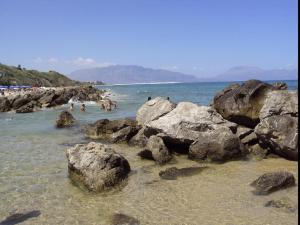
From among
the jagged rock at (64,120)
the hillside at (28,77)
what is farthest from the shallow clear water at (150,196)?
the hillside at (28,77)

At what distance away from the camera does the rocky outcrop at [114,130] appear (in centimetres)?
2147

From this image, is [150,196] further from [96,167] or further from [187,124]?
[187,124]

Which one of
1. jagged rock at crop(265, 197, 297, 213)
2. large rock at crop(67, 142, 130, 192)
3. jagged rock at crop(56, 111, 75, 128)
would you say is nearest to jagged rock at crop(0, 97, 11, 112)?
jagged rock at crop(56, 111, 75, 128)

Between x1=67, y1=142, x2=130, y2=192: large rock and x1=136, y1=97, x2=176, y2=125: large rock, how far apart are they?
7.21 metres

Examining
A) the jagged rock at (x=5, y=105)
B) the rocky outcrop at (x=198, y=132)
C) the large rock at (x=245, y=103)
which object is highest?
the large rock at (x=245, y=103)

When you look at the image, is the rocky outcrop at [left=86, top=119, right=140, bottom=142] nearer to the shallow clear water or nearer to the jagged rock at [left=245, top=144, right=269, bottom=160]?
the shallow clear water

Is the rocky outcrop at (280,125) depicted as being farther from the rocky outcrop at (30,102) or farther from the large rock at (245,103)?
the rocky outcrop at (30,102)

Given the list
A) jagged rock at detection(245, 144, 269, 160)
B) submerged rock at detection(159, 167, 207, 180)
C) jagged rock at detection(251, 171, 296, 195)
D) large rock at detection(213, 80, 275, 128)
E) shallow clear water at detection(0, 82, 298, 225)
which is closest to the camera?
shallow clear water at detection(0, 82, 298, 225)

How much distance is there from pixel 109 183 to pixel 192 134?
537 centimetres

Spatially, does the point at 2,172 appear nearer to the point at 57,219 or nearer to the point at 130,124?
the point at 57,219

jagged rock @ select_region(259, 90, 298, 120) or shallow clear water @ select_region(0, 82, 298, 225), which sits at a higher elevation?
jagged rock @ select_region(259, 90, 298, 120)

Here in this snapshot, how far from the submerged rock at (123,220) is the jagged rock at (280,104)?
9.08 meters

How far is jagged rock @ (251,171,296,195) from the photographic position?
37.9 ft

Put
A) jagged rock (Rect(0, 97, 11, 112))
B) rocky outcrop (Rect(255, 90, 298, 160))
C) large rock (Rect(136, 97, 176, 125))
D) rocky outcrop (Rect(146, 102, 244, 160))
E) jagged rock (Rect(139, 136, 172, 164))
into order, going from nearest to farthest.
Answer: rocky outcrop (Rect(255, 90, 298, 160))
rocky outcrop (Rect(146, 102, 244, 160))
jagged rock (Rect(139, 136, 172, 164))
large rock (Rect(136, 97, 176, 125))
jagged rock (Rect(0, 97, 11, 112))
